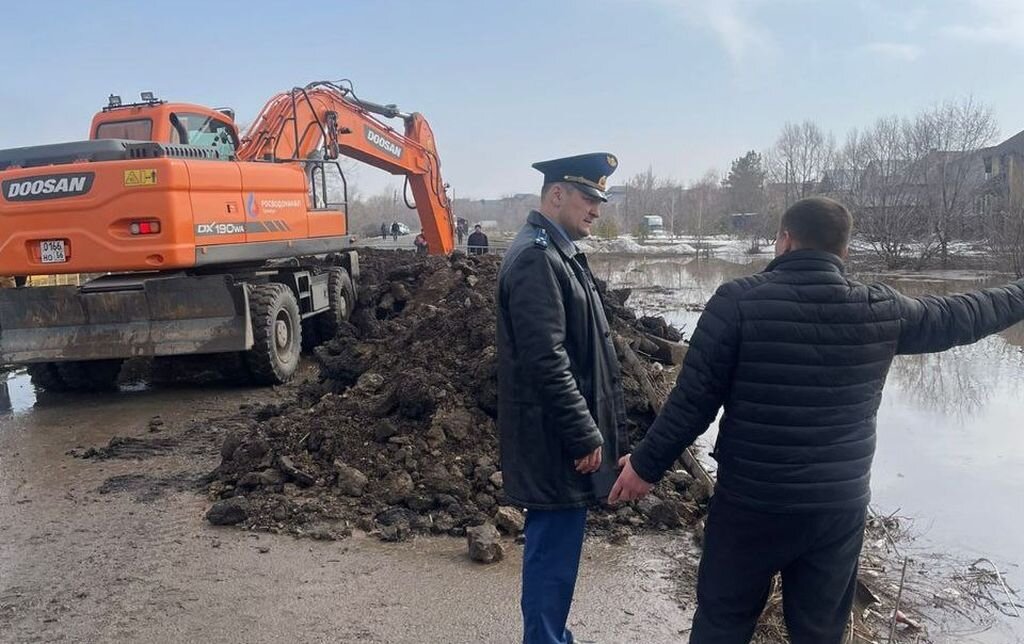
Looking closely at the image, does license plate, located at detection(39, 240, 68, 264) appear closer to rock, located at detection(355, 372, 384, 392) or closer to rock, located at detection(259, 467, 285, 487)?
rock, located at detection(355, 372, 384, 392)

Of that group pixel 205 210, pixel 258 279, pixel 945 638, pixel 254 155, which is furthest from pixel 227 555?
pixel 254 155

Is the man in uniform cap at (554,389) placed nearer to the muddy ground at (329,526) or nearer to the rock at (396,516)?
the muddy ground at (329,526)

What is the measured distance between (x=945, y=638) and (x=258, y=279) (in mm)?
7596

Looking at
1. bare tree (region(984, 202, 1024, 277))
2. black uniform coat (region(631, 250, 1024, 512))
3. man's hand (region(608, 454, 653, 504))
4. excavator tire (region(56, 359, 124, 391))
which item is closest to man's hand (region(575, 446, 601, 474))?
man's hand (region(608, 454, 653, 504))

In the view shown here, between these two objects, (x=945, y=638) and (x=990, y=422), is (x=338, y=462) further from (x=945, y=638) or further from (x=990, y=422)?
(x=990, y=422)

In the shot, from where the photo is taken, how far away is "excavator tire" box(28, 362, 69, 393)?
919 cm

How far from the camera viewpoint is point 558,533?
9.78ft

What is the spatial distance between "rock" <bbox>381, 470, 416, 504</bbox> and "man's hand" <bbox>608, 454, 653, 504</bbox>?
8.00 feet

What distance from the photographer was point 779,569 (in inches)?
101

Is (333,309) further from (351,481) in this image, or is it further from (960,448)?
(960,448)

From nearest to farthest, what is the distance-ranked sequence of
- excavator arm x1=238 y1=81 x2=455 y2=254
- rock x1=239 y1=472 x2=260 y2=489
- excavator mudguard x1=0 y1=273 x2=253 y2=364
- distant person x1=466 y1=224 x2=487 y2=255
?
rock x1=239 y1=472 x2=260 y2=489
excavator mudguard x1=0 y1=273 x2=253 y2=364
excavator arm x1=238 y1=81 x2=455 y2=254
distant person x1=466 y1=224 x2=487 y2=255

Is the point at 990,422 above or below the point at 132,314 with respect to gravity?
below

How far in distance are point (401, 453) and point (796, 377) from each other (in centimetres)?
339

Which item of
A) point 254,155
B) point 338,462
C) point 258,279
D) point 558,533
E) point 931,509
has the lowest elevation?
point 931,509
